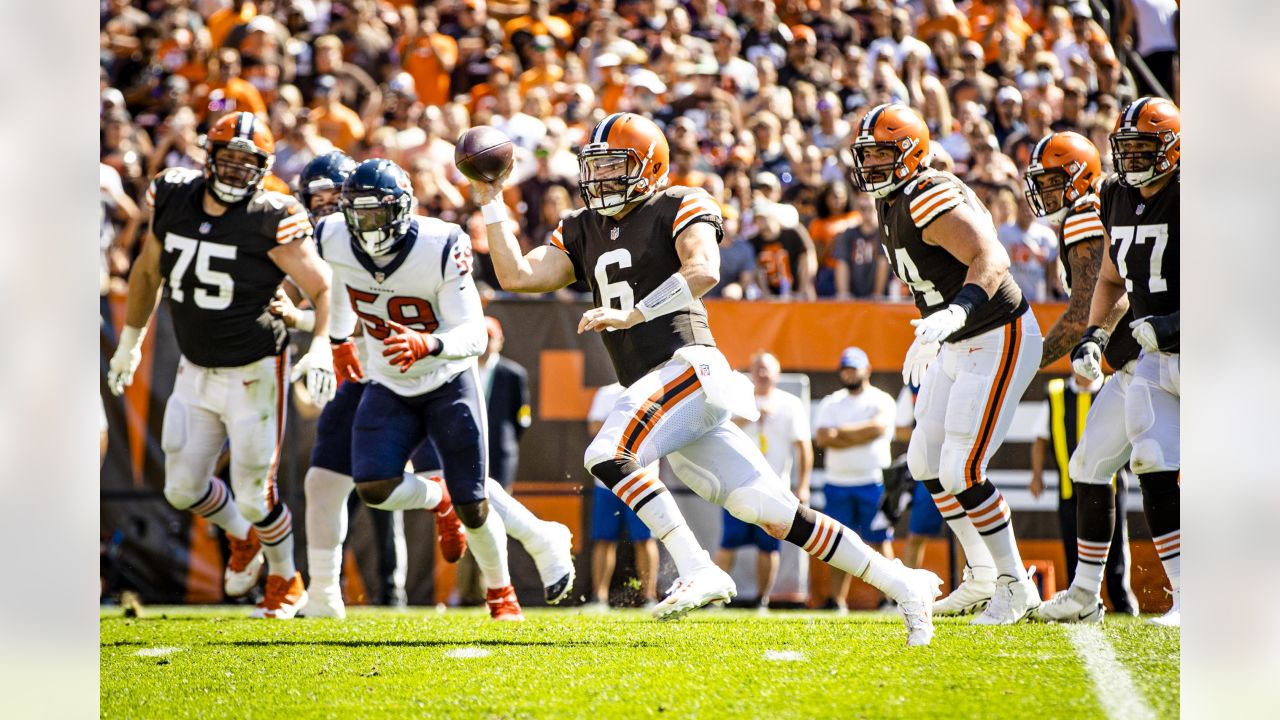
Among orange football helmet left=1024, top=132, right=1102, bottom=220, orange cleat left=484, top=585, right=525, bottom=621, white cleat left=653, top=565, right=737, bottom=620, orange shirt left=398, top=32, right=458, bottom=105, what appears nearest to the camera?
white cleat left=653, top=565, right=737, bottom=620

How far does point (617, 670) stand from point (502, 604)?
5.89 feet

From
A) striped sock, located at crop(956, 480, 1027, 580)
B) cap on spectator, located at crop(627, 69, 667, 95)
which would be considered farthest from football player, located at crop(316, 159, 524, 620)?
cap on spectator, located at crop(627, 69, 667, 95)

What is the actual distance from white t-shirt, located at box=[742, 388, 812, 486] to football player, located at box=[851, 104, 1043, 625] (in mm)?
1852

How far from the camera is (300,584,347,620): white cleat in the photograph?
6855 mm

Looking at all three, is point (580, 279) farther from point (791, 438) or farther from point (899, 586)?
point (791, 438)

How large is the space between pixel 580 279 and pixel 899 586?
1798 mm

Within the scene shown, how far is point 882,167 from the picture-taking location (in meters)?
5.86

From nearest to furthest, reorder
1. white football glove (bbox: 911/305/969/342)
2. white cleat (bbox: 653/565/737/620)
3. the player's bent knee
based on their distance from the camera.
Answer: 1. white cleat (bbox: 653/565/737/620)
2. white football glove (bbox: 911/305/969/342)
3. the player's bent knee

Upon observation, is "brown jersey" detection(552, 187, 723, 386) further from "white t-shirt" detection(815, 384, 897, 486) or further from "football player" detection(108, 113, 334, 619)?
"white t-shirt" detection(815, 384, 897, 486)

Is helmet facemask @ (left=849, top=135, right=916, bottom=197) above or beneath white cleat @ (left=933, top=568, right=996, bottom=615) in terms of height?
above

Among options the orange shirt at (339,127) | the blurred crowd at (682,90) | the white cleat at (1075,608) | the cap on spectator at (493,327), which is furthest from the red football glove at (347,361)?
the orange shirt at (339,127)

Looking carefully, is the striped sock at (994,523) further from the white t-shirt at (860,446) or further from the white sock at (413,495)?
the white sock at (413,495)

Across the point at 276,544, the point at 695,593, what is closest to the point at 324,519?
the point at 276,544

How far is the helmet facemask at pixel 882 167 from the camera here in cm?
581
